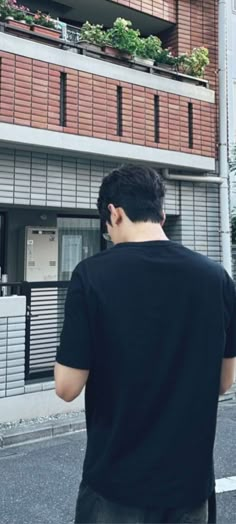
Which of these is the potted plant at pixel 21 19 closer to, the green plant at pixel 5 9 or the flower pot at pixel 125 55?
the green plant at pixel 5 9

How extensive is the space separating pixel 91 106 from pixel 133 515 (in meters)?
5.90

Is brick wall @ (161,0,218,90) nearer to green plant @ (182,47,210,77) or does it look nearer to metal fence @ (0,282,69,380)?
green plant @ (182,47,210,77)

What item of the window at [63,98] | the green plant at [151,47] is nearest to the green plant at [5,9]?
the window at [63,98]

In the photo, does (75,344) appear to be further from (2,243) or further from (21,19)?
(21,19)

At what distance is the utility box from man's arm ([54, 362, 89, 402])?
18.8ft

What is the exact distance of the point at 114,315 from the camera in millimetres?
1304

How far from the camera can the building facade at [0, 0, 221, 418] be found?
5.70m

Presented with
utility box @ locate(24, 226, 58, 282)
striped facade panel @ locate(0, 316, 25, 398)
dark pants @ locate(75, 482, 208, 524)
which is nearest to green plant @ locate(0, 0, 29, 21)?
utility box @ locate(24, 226, 58, 282)

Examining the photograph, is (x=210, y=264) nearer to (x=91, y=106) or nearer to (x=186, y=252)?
(x=186, y=252)

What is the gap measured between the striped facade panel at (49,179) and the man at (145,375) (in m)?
4.93

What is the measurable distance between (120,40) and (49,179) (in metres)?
2.34

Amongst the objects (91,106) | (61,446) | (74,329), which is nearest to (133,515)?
(74,329)

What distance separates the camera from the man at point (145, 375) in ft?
4.26

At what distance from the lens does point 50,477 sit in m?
3.76
